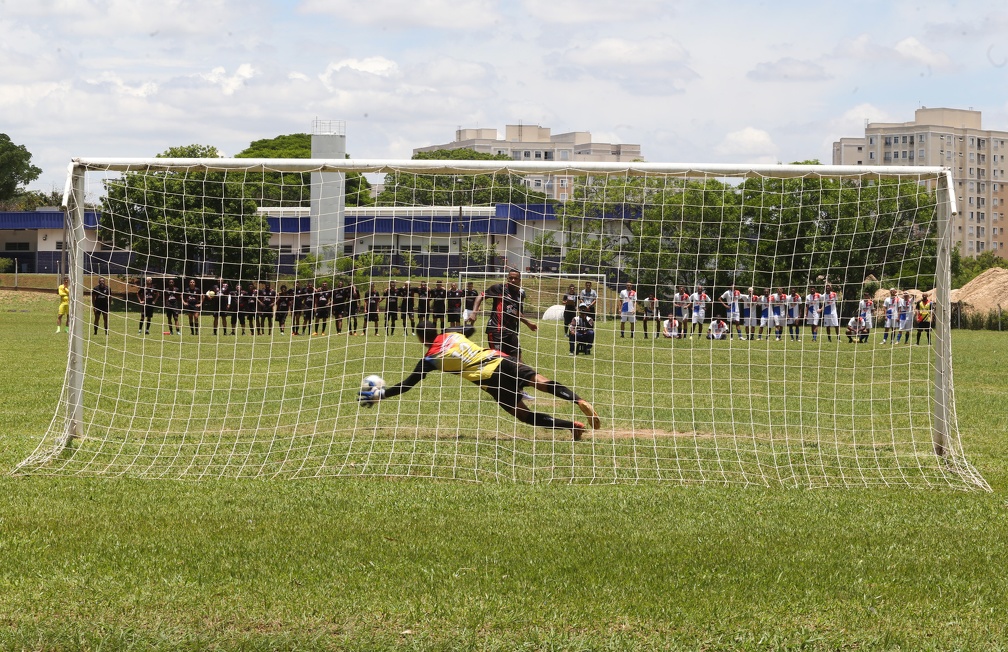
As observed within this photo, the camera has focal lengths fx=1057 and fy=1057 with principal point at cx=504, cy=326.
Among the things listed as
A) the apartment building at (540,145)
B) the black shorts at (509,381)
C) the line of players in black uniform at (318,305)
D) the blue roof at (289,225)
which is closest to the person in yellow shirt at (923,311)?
the line of players in black uniform at (318,305)

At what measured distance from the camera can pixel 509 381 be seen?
34.0 feet

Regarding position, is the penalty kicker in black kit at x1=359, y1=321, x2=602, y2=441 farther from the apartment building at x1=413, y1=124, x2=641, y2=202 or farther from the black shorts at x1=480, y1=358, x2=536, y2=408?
the apartment building at x1=413, y1=124, x2=641, y2=202

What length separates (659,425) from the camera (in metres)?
12.0

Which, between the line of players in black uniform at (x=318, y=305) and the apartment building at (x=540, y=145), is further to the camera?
the apartment building at (x=540, y=145)

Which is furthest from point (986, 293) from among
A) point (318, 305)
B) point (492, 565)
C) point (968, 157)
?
point (968, 157)

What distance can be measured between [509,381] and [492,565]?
14.7 ft

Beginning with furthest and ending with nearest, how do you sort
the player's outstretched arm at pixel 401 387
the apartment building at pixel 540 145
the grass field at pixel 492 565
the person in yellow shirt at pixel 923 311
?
the apartment building at pixel 540 145
the person in yellow shirt at pixel 923 311
the player's outstretched arm at pixel 401 387
the grass field at pixel 492 565

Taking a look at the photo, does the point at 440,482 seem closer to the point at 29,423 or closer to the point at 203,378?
the point at 29,423

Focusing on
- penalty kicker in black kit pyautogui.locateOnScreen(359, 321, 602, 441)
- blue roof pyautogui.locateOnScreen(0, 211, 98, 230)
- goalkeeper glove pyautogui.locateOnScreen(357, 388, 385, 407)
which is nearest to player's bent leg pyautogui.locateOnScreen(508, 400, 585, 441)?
penalty kicker in black kit pyautogui.locateOnScreen(359, 321, 602, 441)

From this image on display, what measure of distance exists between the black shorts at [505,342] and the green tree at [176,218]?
8.52 ft

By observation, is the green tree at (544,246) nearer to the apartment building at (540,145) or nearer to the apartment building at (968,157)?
the apartment building at (968,157)

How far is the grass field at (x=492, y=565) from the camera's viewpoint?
4.93m

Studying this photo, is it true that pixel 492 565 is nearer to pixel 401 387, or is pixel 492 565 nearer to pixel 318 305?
pixel 401 387

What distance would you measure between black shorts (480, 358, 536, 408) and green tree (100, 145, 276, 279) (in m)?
2.56
